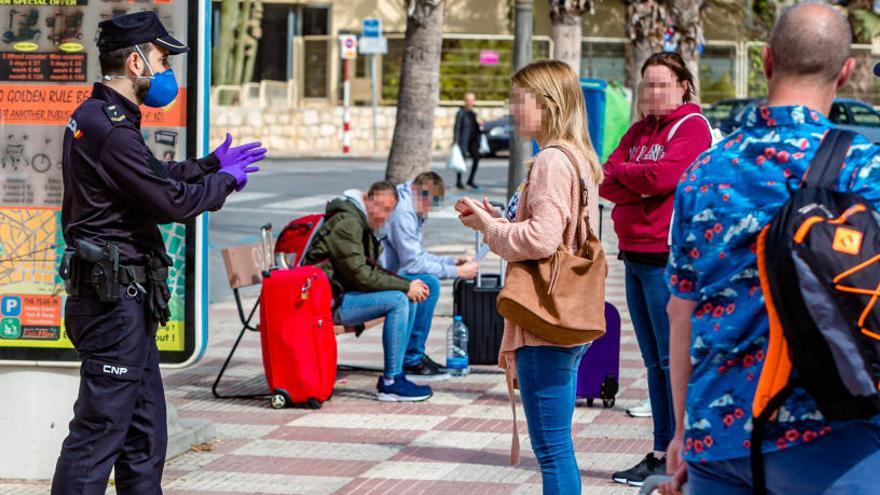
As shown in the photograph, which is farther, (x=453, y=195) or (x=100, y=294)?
(x=453, y=195)

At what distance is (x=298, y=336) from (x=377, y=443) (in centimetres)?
96

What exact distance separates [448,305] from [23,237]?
6.23 metres

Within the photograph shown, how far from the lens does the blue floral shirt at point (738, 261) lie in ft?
9.04

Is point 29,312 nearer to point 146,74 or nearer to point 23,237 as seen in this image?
point 23,237

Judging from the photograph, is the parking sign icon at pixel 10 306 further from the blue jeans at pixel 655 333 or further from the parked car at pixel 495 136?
the parked car at pixel 495 136

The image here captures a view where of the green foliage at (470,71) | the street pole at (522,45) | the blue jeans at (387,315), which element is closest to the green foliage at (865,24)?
the green foliage at (470,71)

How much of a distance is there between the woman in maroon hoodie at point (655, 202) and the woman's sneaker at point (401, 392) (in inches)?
83.2

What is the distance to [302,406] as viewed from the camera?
26.3ft

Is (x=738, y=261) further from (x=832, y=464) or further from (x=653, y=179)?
(x=653, y=179)

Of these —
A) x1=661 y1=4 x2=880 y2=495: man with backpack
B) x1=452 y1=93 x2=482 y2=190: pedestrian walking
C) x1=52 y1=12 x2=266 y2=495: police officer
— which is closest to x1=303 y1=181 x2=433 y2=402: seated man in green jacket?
x1=52 y1=12 x2=266 y2=495: police officer

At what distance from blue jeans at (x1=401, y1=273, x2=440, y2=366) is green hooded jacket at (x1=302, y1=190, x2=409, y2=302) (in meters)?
0.40

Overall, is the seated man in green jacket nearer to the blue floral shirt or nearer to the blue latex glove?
the blue latex glove

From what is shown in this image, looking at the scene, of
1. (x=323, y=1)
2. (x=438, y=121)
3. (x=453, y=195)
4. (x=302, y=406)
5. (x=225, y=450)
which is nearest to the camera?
(x=225, y=450)

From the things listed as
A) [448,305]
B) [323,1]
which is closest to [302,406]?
[448,305]
